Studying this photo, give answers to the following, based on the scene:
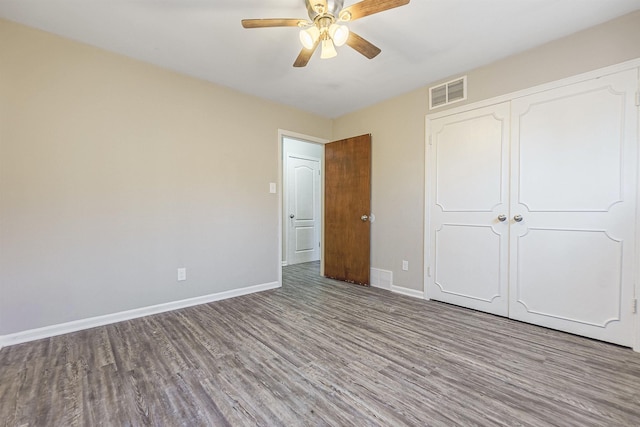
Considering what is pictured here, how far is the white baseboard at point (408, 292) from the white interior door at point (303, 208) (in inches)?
92.5

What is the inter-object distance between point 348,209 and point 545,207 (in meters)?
2.20

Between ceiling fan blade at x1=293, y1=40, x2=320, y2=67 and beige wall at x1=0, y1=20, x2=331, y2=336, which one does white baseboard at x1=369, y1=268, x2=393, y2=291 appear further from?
ceiling fan blade at x1=293, y1=40, x2=320, y2=67

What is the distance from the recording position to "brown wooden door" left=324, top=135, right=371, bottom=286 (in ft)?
12.3

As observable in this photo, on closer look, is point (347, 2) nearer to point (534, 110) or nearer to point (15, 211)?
point (534, 110)

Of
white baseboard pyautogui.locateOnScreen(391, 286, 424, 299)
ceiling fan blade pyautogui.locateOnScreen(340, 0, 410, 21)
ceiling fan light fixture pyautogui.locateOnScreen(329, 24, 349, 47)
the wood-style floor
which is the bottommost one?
the wood-style floor

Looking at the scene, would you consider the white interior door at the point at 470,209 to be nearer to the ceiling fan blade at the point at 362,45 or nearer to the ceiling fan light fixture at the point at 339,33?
the ceiling fan blade at the point at 362,45

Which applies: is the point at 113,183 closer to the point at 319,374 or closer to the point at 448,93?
the point at 319,374

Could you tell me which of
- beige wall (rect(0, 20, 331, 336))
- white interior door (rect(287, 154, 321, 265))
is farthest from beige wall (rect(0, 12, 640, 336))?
white interior door (rect(287, 154, 321, 265))

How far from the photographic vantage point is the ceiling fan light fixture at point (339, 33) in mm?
1722

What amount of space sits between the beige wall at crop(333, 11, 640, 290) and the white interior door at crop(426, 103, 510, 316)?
17 centimetres

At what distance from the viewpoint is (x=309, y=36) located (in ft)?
5.84

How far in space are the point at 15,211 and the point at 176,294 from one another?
1.41 metres

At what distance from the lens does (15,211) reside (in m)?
2.09

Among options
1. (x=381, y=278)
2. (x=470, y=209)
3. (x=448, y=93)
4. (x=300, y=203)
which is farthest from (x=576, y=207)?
(x=300, y=203)
